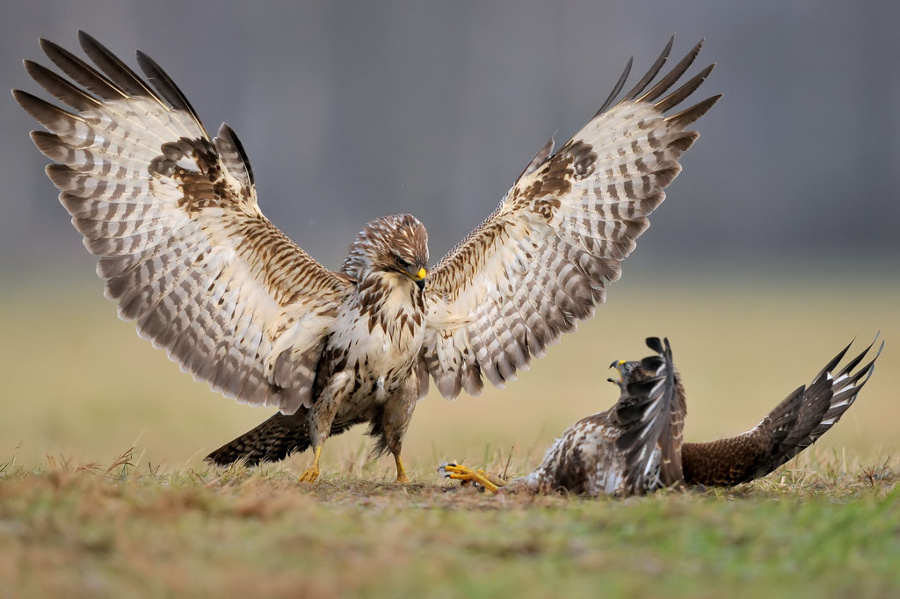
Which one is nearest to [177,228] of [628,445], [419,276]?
[419,276]

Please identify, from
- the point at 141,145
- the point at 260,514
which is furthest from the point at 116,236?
the point at 260,514

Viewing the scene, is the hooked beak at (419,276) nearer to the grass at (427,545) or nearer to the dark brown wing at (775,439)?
the grass at (427,545)

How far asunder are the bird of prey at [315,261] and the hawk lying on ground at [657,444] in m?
1.06

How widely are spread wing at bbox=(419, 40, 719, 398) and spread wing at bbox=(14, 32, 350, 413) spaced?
1.08 meters

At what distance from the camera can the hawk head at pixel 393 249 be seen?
5699 mm

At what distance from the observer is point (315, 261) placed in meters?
6.15

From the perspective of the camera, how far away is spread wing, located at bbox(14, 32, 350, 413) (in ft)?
18.6

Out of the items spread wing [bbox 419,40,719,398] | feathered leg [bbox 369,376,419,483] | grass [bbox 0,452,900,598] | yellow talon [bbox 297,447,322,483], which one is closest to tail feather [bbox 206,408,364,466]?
feathered leg [bbox 369,376,419,483]

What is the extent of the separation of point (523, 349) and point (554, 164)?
1.34 m

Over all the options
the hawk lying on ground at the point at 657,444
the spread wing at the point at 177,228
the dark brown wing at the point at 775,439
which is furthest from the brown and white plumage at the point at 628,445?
the spread wing at the point at 177,228

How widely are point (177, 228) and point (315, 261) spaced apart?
2.88 feet

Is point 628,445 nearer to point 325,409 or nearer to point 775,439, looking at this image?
point 775,439

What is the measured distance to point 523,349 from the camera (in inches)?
274

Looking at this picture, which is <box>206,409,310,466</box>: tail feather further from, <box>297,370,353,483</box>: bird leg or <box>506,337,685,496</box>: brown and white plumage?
<box>506,337,685,496</box>: brown and white plumage
